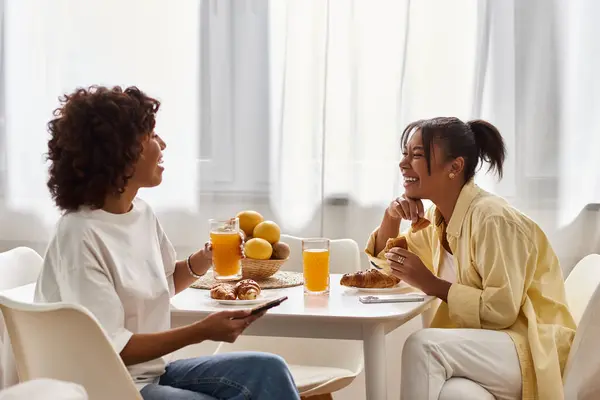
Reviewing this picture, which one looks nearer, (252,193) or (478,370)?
(478,370)

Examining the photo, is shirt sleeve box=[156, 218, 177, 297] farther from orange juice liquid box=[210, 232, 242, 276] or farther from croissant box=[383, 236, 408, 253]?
croissant box=[383, 236, 408, 253]

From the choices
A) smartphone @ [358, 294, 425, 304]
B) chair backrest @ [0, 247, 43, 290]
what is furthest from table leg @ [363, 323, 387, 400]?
chair backrest @ [0, 247, 43, 290]

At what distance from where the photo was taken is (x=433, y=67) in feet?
9.52

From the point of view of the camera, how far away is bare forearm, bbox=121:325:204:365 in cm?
161

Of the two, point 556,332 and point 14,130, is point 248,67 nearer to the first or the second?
point 14,130

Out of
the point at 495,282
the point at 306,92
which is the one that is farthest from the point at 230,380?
the point at 306,92

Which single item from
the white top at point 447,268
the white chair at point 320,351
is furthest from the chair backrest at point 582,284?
the white chair at point 320,351

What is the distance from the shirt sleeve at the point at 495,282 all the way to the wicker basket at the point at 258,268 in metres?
0.47

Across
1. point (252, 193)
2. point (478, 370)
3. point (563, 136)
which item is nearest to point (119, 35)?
point (252, 193)

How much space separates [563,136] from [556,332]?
97 cm

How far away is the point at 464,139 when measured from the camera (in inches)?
89.3

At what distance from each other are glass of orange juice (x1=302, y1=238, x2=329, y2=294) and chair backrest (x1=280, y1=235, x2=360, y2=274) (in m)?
0.58

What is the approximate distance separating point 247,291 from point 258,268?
0.25 m

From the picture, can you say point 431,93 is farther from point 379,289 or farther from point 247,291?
point 247,291
